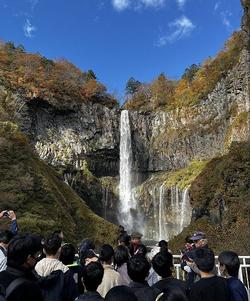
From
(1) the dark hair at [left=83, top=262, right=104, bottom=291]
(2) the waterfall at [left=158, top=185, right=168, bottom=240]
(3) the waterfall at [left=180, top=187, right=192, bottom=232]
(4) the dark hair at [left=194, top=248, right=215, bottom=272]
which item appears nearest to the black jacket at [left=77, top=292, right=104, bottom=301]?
(1) the dark hair at [left=83, top=262, right=104, bottom=291]

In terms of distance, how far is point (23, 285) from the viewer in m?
2.72

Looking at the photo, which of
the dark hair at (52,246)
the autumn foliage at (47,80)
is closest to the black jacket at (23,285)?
the dark hair at (52,246)

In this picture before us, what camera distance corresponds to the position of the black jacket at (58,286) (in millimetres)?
3457

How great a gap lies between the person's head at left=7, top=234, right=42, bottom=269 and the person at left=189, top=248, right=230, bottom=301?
4.97 feet

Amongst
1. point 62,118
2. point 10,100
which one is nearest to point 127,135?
point 62,118

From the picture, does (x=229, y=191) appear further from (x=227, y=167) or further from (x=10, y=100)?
(x=10, y=100)

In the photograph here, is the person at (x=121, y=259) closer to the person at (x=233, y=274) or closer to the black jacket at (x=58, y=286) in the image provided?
the black jacket at (x=58, y=286)

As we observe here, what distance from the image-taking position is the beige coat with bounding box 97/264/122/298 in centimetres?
391

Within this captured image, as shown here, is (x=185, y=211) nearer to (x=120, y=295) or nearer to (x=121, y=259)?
(x=121, y=259)

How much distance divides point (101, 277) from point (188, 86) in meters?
48.0

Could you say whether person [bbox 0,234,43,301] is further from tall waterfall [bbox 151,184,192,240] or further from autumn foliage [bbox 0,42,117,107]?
autumn foliage [bbox 0,42,117,107]

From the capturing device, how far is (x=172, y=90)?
50.4 metres

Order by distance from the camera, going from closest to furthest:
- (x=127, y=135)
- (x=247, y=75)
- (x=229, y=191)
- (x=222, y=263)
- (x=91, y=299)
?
(x=91, y=299) → (x=222, y=263) → (x=229, y=191) → (x=247, y=75) → (x=127, y=135)

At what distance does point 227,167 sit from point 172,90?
3102cm
